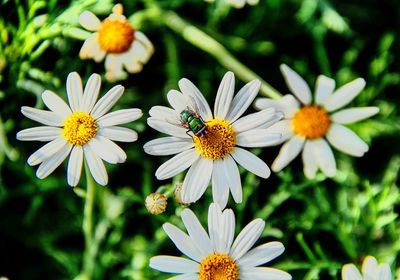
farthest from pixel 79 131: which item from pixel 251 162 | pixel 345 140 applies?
pixel 345 140

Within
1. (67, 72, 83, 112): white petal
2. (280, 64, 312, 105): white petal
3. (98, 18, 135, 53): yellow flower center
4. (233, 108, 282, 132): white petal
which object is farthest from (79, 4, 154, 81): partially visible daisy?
(280, 64, 312, 105): white petal

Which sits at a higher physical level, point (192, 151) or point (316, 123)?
point (316, 123)

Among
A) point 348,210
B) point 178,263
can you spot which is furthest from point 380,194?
point 178,263

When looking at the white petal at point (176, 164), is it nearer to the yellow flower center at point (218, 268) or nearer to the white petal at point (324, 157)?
the yellow flower center at point (218, 268)

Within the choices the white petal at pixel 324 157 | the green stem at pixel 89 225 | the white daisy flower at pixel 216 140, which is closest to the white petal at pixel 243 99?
the white daisy flower at pixel 216 140

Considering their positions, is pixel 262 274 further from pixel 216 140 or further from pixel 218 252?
pixel 216 140

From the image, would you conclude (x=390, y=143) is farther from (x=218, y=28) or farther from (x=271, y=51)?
(x=218, y=28)
